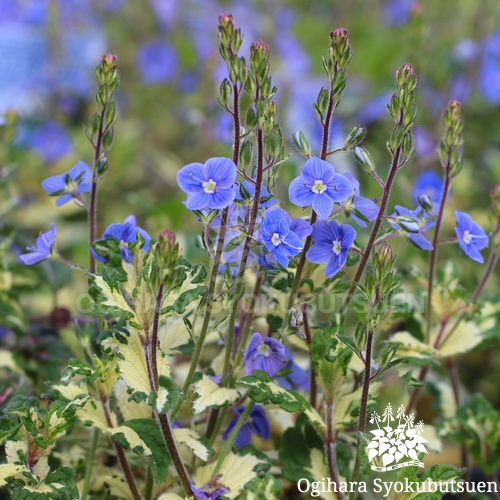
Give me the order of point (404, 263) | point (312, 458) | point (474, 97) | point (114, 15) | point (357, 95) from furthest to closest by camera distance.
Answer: point (114, 15)
point (357, 95)
point (474, 97)
point (404, 263)
point (312, 458)

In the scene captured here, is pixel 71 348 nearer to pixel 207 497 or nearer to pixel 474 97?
pixel 207 497

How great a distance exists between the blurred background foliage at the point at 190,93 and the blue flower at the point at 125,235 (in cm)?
57

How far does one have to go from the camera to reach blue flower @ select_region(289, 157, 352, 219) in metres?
0.90

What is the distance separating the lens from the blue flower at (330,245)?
3.05 feet

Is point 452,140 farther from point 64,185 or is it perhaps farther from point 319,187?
point 64,185

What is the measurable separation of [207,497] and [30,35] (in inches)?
97.3

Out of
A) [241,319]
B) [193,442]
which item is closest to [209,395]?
[193,442]

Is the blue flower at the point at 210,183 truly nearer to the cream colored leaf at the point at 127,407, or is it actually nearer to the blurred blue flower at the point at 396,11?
the cream colored leaf at the point at 127,407

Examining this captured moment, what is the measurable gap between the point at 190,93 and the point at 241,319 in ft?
6.87

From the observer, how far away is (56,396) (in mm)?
938

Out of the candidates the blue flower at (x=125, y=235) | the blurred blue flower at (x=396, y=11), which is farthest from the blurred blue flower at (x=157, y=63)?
the blue flower at (x=125, y=235)

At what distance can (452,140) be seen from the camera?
1080 millimetres

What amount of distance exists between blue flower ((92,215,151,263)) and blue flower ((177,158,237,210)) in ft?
0.49

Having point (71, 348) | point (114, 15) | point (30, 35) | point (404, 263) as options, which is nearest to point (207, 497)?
point (71, 348)
